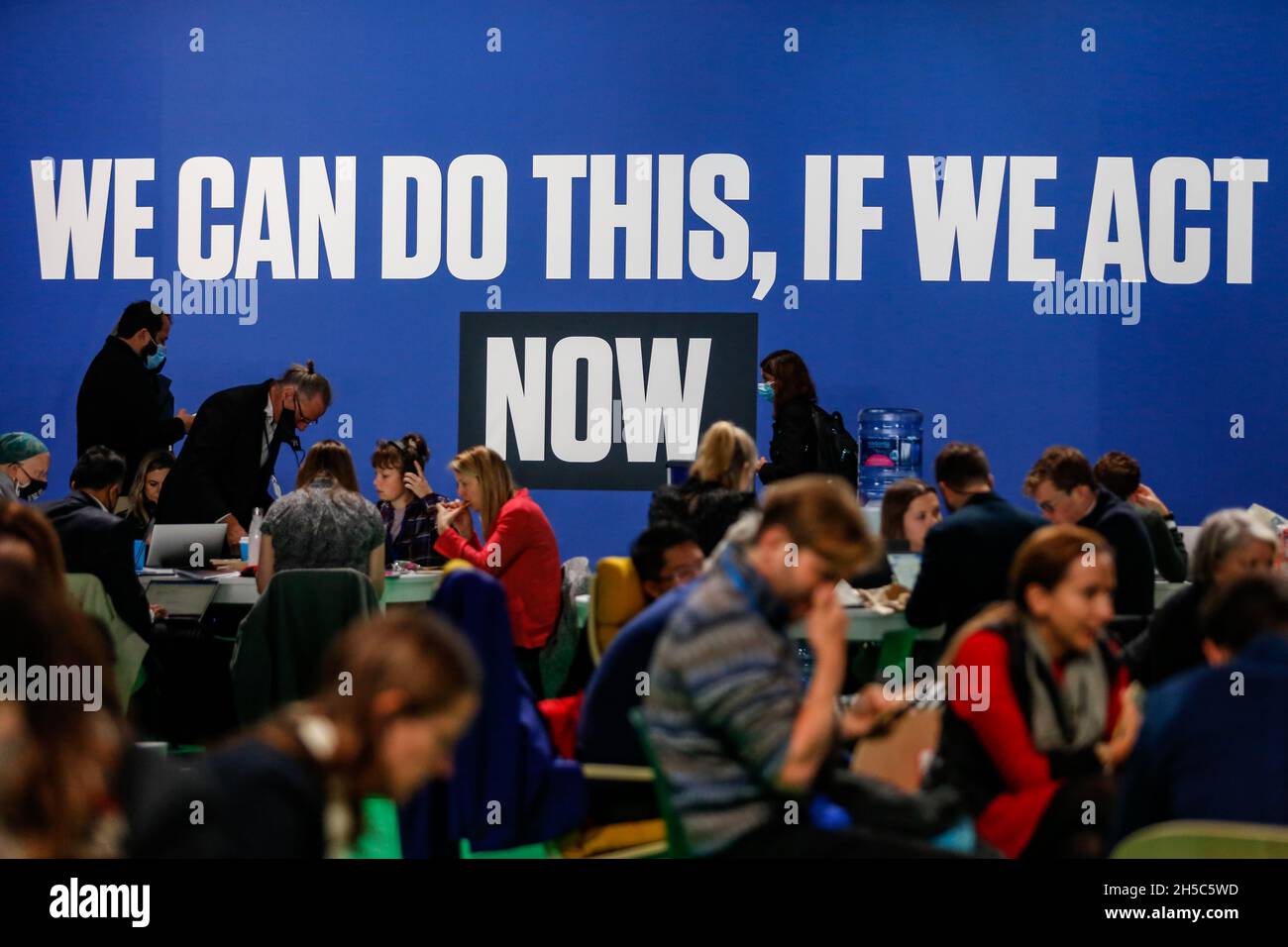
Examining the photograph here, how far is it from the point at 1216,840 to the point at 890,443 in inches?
194

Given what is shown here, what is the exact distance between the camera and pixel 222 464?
243 inches

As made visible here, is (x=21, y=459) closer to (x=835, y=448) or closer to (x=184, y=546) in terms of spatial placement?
(x=184, y=546)

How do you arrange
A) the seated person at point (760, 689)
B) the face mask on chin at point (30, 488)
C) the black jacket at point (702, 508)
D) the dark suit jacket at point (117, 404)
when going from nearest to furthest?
the seated person at point (760, 689), the black jacket at point (702, 508), the face mask on chin at point (30, 488), the dark suit jacket at point (117, 404)

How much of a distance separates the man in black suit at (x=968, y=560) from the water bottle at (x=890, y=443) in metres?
2.79

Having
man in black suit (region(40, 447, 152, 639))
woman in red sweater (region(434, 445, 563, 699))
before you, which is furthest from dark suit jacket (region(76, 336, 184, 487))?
man in black suit (region(40, 447, 152, 639))

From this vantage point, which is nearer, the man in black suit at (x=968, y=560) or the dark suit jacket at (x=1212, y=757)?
the dark suit jacket at (x=1212, y=757)

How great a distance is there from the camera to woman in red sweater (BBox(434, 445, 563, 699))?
512cm

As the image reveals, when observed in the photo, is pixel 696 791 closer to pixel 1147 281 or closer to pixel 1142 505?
pixel 1142 505

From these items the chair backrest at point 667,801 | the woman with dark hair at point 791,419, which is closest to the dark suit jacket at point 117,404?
the woman with dark hair at point 791,419

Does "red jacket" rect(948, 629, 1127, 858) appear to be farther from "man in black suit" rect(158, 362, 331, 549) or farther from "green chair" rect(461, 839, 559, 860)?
"man in black suit" rect(158, 362, 331, 549)

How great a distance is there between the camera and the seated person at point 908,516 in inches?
198

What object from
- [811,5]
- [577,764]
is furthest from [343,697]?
[811,5]

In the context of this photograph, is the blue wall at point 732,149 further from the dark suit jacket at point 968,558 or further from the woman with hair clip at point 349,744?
the woman with hair clip at point 349,744
